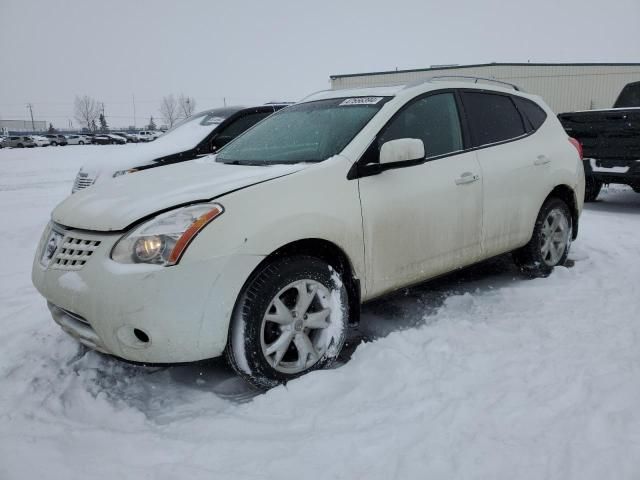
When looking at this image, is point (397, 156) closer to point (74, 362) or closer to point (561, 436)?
point (561, 436)

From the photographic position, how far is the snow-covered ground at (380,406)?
6.79 feet

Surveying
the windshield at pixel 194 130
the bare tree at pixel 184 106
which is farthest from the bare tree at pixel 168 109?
the windshield at pixel 194 130

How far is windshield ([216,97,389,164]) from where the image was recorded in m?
3.19

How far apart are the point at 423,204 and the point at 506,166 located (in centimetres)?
106

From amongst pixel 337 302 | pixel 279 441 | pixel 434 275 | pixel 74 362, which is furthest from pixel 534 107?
pixel 74 362

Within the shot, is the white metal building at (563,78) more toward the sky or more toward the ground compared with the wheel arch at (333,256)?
more toward the sky

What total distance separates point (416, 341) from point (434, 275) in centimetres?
58

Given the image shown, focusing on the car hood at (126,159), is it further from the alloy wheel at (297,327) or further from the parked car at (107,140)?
the parked car at (107,140)

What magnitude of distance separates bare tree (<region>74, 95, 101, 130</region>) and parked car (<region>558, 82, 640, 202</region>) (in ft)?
375

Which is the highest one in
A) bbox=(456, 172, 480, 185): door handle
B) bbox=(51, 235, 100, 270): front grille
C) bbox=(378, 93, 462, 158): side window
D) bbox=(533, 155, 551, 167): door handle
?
bbox=(378, 93, 462, 158): side window

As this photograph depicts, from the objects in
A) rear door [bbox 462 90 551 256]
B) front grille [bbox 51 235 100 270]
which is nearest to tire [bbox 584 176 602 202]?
rear door [bbox 462 90 551 256]

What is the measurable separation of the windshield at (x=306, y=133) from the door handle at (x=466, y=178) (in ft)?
2.48

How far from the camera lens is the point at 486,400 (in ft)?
8.05

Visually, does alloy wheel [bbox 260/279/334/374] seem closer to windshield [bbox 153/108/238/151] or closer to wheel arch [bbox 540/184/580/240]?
wheel arch [bbox 540/184/580/240]
